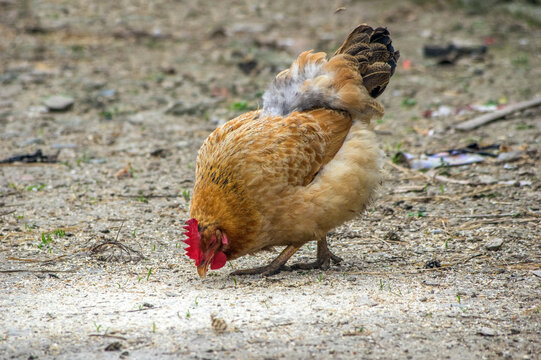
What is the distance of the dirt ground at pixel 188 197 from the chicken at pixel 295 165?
12.8 inches

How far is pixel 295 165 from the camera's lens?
3.99 m

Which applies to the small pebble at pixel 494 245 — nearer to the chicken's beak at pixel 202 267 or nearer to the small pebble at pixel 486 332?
the small pebble at pixel 486 332

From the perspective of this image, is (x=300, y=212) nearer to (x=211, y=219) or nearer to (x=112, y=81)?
(x=211, y=219)

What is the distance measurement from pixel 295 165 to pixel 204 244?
2.51 ft

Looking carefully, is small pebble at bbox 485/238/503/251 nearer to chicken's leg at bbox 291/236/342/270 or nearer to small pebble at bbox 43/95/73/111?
chicken's leg at bbox 291/236/342/270

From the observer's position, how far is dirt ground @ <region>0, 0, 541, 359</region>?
130 inches

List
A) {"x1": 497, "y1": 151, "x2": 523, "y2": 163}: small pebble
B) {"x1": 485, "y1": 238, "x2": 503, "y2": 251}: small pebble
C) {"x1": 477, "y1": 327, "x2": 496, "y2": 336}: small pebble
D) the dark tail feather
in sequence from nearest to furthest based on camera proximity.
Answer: {"x1": 477, "y1": 327, "x2": 496, "y2": 336}: small pebble, {"x1": 485, "y1": 238, "x2": 503, "y2": 251}: small pebble, the dark tail feather, {"x1": 497, "y1": 151, "x2": 523, "y2": 163}: small pebble

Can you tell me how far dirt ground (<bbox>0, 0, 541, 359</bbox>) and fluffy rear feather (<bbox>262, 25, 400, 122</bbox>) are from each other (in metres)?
0.84

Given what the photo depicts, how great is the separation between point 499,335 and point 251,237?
1.50 meters

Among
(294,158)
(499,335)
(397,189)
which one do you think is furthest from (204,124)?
(499,335)

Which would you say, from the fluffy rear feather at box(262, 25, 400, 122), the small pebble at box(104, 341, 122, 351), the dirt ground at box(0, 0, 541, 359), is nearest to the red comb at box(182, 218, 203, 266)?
the dirt ground at box(0, 0, 541, 359)

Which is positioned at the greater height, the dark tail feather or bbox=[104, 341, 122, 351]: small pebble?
the dark tail feather

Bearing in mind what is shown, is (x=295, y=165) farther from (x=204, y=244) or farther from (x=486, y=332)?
(x=486, y=332)

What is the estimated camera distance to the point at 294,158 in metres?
4.00
